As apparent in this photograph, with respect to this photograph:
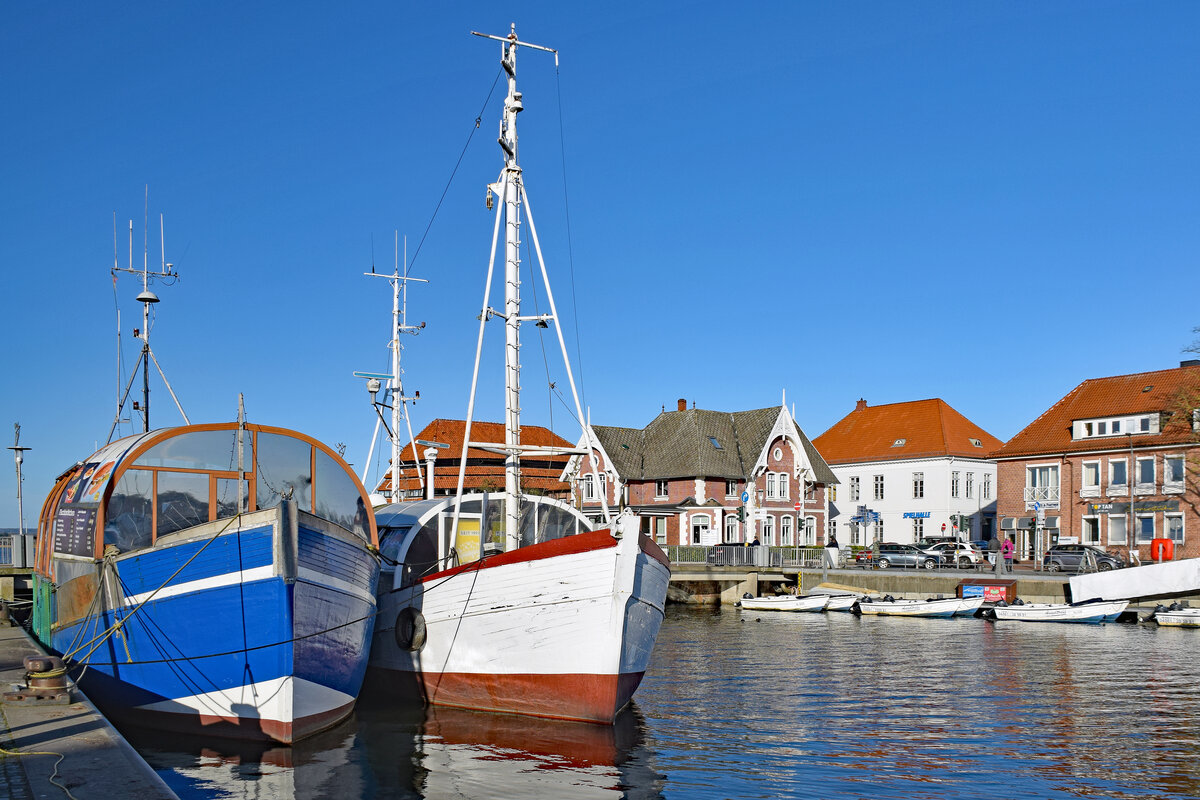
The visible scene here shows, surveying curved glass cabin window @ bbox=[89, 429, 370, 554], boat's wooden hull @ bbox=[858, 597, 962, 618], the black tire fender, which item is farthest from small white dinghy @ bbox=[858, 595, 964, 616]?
curved glass cabin window @ bbox=[89, 429, 370, 554]

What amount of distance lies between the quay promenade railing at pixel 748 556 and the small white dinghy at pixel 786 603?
5.56 metres

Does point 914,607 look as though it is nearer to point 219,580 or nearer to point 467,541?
point 467,541

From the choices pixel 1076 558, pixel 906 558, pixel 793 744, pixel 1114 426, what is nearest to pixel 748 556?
pixel 906 558

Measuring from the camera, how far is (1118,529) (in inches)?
2013

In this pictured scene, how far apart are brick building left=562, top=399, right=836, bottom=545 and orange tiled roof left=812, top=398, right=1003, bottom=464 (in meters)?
8.57

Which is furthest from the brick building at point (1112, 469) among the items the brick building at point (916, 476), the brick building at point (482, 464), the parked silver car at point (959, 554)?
the brick building at point (482, 464)

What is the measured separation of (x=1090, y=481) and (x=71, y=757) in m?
52.3

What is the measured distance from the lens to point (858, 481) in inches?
2842

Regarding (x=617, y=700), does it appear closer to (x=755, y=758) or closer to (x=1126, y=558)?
(x=755, y=758)

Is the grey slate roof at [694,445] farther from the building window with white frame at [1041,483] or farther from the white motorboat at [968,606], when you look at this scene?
the white motorboat at [968,606]

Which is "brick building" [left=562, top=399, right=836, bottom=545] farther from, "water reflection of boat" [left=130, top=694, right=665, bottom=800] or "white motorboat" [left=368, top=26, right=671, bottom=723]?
"water reflection of boat" [left=130, top=694, right=665, bottom=800]

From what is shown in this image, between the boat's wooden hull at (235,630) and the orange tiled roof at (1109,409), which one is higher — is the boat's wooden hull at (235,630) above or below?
below

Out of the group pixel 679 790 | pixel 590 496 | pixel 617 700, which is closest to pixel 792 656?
pixel 617 700

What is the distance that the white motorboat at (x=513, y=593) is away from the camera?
15836 mm
